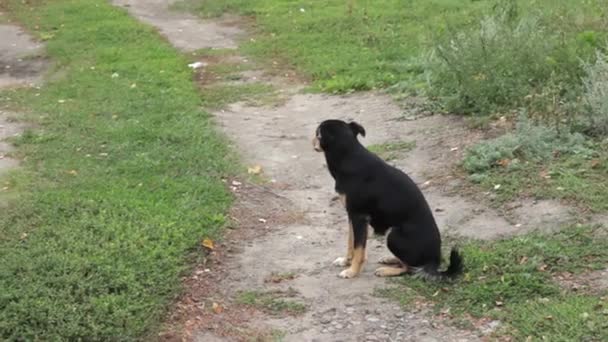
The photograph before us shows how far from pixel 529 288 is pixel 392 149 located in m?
3.70

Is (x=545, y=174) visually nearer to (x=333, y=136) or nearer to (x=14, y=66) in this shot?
(x=333, y=136)

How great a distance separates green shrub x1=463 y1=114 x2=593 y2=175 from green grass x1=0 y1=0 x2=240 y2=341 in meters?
2.34

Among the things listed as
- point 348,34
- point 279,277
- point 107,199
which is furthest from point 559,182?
point 348,34

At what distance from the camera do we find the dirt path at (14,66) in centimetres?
996

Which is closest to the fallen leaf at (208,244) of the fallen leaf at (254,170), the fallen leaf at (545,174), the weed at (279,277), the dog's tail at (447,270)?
the weed at (279,277)

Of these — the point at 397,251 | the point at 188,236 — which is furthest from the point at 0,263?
the point at 397,251

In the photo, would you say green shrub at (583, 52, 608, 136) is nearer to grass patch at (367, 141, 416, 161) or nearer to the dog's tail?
grass patch at (367, 141, 416, 161)

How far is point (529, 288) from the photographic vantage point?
17.5ft

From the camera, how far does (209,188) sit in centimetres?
757

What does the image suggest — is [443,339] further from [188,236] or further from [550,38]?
[550,38]

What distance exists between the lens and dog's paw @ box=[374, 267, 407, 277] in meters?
5.78

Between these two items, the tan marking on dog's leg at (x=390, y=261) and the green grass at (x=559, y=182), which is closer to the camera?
the tan marking on dog's leg at (x=390, y=261)

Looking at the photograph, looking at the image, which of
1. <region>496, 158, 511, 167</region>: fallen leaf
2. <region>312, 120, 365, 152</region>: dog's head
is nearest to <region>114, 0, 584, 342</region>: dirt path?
<region>496, 158, 511, 167</region>: fallen leaf

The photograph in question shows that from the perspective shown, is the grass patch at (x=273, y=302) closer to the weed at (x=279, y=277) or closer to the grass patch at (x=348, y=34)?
the weed at (x=279, y=277)
